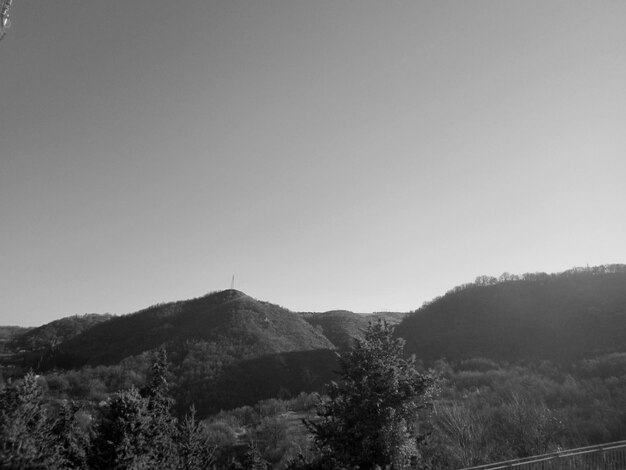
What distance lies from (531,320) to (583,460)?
9325 centimetres

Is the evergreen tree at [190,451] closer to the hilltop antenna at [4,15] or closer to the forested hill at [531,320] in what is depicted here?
the hilltop antenna at [4,15]

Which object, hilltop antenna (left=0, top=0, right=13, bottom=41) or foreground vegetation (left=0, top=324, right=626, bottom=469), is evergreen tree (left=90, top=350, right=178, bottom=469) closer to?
foreground vegetation (left=0, top=324, right=626, bottom=469)

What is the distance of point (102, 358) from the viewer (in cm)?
13475

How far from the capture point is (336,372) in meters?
17.6

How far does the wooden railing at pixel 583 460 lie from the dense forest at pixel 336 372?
13.7 ft

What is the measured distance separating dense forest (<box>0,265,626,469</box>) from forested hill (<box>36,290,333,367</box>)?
0.78 meters

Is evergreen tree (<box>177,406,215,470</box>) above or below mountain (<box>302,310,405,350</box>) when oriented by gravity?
below

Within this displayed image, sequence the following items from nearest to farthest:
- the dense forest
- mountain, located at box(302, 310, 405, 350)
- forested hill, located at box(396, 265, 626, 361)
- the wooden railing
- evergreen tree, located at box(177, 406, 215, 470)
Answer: the wooden railing < the dense forest < evergreen tree, located at box(177, 406, 215, 470) < forested hill, located at box(396, 265, 626, 361) < mountain, located at box(302, 310, 405, 350)

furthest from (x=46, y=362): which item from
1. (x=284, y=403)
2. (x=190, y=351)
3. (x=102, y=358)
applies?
(x=284, y=403)

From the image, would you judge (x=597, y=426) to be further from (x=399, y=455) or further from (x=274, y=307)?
(x=274, y=307)

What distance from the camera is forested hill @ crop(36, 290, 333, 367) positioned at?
128250 mm

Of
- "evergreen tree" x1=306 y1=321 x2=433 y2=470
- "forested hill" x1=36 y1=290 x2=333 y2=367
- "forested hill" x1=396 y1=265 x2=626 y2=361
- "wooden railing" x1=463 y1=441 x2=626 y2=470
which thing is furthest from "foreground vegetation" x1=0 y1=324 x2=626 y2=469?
"forested hill" x1=36 y1=290 x2=333 y2=367

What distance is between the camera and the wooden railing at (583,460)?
599 inches

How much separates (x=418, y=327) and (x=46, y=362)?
444 ft
